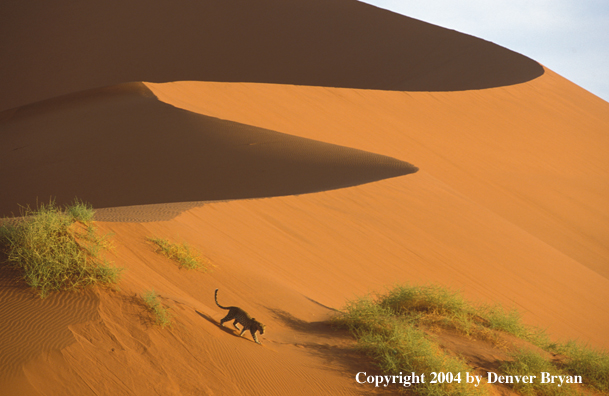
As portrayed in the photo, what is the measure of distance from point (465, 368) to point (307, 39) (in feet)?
106

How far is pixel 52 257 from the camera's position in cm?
418

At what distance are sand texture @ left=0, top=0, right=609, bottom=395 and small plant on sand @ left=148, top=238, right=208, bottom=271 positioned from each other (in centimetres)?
12

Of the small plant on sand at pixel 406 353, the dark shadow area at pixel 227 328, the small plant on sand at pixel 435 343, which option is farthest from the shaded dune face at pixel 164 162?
the dark shadow area at pixel 227 328

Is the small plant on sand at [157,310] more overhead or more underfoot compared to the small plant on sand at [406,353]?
more underfoot

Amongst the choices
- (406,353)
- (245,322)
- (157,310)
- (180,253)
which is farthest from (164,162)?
(406,353)

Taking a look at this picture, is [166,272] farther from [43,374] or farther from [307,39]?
[307,39]

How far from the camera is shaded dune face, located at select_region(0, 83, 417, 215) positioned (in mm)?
11711

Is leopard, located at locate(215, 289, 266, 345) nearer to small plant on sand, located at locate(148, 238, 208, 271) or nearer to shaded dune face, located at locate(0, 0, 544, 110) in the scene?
small plant on sand, located at locate(148, 238, 208, 271)

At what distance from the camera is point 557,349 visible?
19.4ft

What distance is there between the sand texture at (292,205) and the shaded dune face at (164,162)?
0.07 metres

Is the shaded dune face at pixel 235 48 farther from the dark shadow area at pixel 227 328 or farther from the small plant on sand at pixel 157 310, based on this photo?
the small plant on sand at pixel 157 310

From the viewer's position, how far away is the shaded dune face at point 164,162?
11.7 meters

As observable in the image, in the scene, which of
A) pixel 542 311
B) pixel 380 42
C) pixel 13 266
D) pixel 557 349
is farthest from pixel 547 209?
pixel 380 42

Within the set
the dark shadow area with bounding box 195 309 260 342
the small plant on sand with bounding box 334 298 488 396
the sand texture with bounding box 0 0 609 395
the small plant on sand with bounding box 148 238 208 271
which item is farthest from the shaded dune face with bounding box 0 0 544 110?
the dark shadow area with bounding box 195 309 260 342
